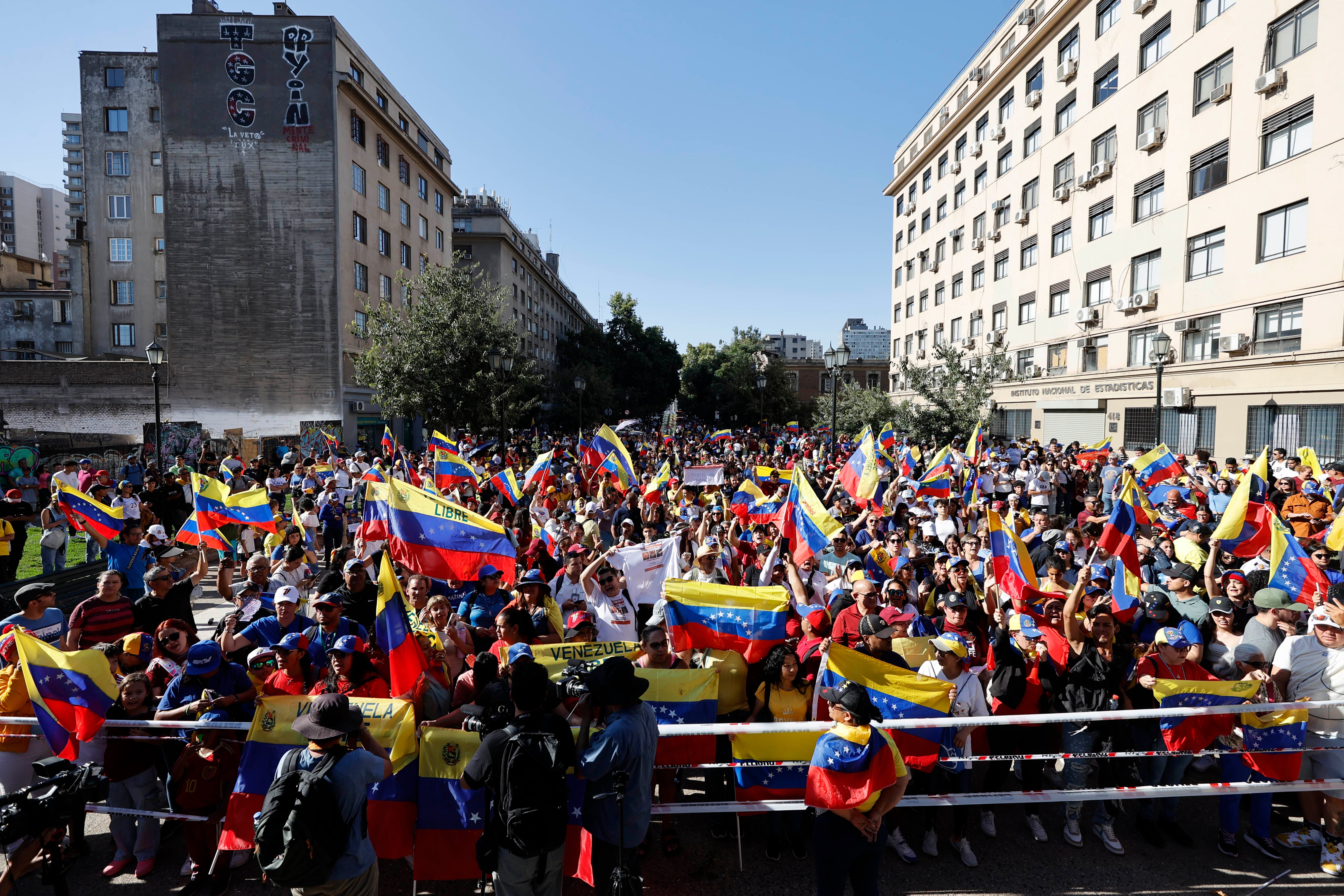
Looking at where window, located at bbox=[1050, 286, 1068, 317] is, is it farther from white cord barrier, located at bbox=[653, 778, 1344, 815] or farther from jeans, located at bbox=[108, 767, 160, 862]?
jeans, located at bbox=[108, 767, 160, 862]

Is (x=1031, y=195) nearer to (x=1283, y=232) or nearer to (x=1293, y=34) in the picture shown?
(x=1293, y=34)

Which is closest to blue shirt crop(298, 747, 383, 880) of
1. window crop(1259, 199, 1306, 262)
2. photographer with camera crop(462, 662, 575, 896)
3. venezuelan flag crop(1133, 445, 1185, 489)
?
photographer with camera crop(462, 662, 575, 896)

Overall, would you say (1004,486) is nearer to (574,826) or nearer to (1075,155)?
(574,826)

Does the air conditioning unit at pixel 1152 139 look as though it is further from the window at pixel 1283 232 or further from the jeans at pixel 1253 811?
the jeans at pixel 1253 811

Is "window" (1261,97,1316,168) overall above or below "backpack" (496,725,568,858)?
above

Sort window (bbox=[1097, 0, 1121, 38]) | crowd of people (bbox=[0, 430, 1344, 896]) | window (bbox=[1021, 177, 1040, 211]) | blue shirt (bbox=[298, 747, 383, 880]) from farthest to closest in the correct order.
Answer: window (bbox=[1021, 177, 1040, 211]), window (bbox=[1097, 0, 1121, 38]), crowd of people (bbox=[0, 430, 1344, 896]), blue shirt (bbox=[298, 747, 383, 880])

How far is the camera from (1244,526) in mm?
9078

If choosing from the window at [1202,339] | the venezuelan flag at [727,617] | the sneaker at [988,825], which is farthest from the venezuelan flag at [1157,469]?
the window at [1202,339]

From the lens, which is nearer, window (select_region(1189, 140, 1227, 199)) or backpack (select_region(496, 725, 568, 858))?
backpack (select_region(496, 725, 568, 858))

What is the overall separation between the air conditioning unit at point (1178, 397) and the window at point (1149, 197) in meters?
6.80

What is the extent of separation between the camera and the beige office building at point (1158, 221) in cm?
1994

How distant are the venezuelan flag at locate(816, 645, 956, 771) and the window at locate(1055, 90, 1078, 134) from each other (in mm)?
35653

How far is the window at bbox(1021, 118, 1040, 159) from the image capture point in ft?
113

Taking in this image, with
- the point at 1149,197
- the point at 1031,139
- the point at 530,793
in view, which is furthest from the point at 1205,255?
the point at 530,793
